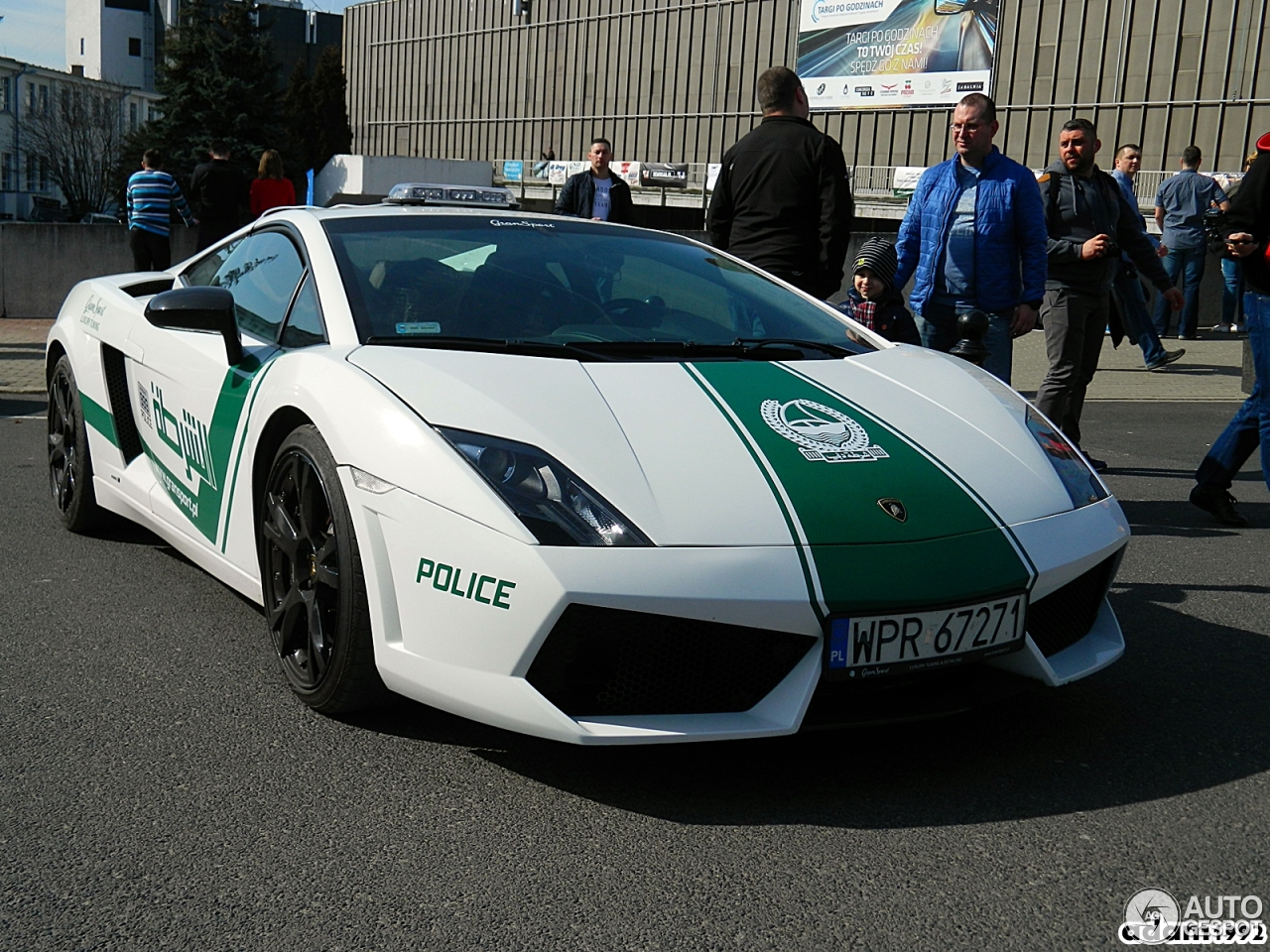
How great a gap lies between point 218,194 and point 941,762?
11445mm

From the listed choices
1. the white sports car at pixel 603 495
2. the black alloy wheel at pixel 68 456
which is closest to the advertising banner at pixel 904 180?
the black alloy wheel at pixel 68 456

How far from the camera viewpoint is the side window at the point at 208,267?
4.81 meters

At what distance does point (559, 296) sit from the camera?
3979 mm

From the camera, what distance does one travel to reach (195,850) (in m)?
2.68

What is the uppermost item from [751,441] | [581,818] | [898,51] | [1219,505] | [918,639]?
[898,51]

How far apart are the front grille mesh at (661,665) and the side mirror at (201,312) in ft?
5.22

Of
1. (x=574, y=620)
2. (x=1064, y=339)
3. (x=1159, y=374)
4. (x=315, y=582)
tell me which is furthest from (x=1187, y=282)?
(x=574, y=620)

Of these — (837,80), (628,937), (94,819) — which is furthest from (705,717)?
(837,80)

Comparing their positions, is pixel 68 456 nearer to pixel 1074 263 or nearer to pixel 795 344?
pixel 795 344

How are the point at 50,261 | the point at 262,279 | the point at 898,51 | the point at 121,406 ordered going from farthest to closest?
the point at 898,51 < the point at 50,261 < the point at 121,406 < the point at 262,279

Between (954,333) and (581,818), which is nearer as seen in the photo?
(581,818)

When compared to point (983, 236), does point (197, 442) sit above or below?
below

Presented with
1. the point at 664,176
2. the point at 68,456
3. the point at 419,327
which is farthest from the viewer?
the point at 664,176

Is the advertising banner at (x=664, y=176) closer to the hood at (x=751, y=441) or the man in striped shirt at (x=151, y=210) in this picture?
the man in striped shirt at (x=151, y=210)
